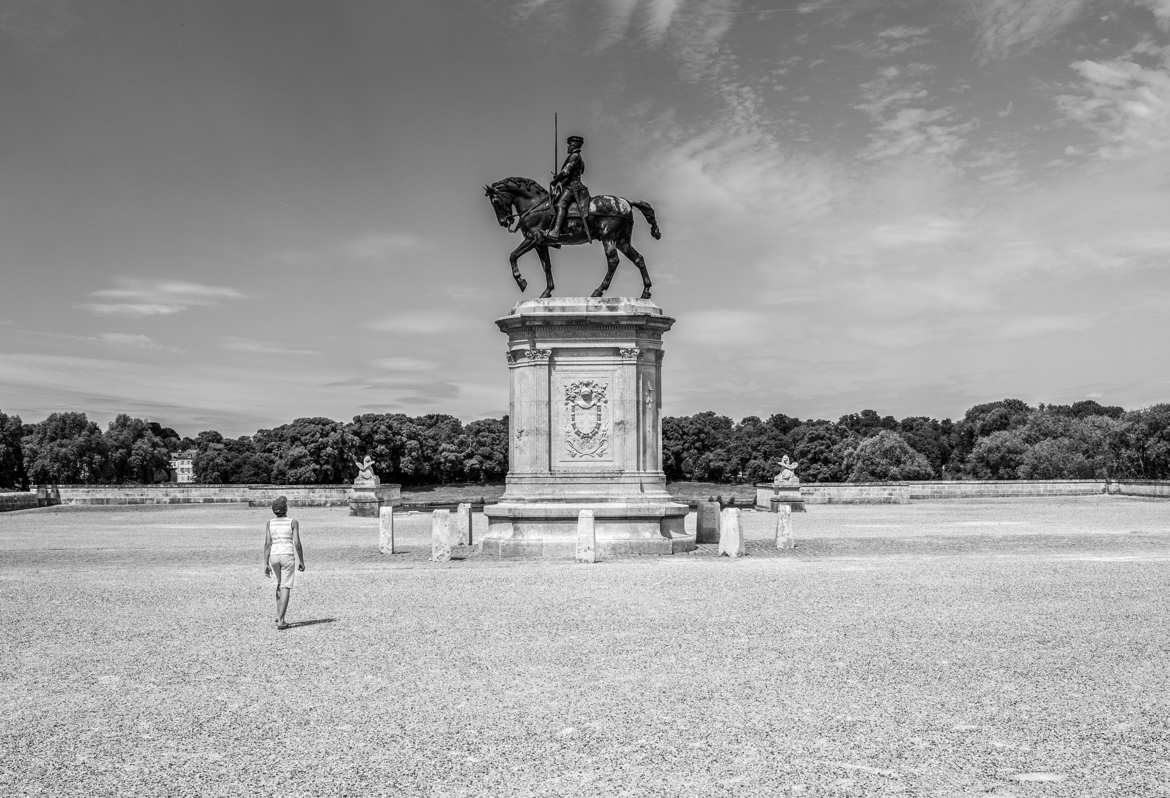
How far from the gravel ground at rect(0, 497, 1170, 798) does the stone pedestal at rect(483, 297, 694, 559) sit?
3.31 metres

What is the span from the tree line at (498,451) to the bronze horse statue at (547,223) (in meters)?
53.7

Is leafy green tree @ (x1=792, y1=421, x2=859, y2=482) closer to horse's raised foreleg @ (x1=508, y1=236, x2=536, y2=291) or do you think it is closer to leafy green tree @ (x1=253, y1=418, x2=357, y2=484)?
leafy green tree @ (x1=253, y1=418, x2=357, y2=484)

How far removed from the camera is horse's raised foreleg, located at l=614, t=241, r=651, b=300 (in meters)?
22.4

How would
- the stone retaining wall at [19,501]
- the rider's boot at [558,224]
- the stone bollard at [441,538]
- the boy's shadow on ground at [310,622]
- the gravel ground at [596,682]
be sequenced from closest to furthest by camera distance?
the gravel ground at [596,682], the boy's shadow on ground at [310,622], the stone bollard at [441,538], the rider's boot at [558,224], the stone retaining wall at [19,501]

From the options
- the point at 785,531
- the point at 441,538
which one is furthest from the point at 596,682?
the point at 785,531

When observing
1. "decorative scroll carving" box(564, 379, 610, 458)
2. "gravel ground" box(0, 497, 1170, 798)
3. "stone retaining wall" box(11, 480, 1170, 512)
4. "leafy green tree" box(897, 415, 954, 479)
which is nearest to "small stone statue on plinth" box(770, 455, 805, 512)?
"stone retaining wall" box(11, 480, 1170, 512)

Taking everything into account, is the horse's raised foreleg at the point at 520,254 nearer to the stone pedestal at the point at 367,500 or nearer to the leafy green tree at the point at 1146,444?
the stone pedestal at the point at 367,500

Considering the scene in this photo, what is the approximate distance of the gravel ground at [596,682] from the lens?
628cm

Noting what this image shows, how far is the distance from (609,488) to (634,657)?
11.2m

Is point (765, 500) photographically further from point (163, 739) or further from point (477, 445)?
point (477, 445)

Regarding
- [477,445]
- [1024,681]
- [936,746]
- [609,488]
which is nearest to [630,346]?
[609,488]

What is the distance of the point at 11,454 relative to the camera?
8188 centimetres

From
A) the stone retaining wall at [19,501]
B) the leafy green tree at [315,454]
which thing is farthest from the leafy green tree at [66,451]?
the stone retaining wall at [19,501]

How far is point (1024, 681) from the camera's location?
338 inches
